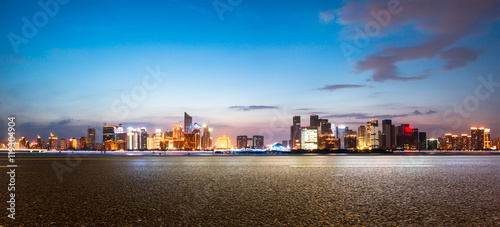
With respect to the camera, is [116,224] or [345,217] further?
[345,217]

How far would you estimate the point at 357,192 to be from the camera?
321 inches

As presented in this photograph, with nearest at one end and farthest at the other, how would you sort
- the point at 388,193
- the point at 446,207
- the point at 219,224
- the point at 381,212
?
the point at 219,224 → the point at 381,212 → the point at 446,207 → the point at 388,193

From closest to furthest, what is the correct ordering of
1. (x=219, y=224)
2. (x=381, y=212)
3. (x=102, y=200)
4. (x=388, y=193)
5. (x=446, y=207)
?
(x=219, y=224), (x=381, y=212), (x=446, y=207), (x=102, y=200), (x=388, y=193)

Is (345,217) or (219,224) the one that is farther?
(345,217)

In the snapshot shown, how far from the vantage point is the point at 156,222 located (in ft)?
16.0

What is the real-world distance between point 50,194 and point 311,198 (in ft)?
19.0

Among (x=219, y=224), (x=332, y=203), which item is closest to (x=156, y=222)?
(x=219, y=224)

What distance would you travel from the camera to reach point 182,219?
5062 millimetres

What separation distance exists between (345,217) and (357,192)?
10.5 ft

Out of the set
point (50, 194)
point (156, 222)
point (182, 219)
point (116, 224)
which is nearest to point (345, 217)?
point (182, 219)

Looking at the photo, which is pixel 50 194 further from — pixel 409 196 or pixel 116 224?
pixel 409 196

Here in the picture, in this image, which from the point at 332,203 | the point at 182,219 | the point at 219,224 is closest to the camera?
the point at 219,224

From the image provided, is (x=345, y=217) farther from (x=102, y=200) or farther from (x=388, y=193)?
(x=102, y=200)

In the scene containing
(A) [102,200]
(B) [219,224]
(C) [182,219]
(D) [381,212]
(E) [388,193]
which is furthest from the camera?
(E) [388,193]
